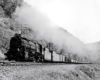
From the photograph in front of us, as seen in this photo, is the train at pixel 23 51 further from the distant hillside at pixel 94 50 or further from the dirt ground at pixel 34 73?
the distant hillside at pixel 94 50

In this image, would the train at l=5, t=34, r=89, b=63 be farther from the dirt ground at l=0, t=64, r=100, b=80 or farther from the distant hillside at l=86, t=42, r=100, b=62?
Answer: the distant hillside at l=86, t=42, r=100, b=62

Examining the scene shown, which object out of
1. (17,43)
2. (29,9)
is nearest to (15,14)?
(29,9)

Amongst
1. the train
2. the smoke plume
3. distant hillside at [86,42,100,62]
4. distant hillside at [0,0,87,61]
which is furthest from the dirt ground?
distant hillside at [86,42,100,62]

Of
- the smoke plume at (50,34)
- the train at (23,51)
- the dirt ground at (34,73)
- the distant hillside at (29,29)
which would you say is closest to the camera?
the dirt ground at (34,73)

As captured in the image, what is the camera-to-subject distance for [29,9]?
6581 cm

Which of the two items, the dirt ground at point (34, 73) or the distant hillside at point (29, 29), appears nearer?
the dirt ground at point (34, 73)

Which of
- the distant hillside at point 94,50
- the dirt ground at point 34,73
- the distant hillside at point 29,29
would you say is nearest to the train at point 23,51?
the dirt ground at point 34,73

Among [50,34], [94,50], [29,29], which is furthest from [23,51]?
[94,50]

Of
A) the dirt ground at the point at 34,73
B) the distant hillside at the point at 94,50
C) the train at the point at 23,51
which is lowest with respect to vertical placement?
the dirt ground at the point at 34,73

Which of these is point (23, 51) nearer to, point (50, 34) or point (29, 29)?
point (50, 34)

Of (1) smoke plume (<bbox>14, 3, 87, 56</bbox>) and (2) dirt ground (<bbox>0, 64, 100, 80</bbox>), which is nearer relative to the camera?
(2) dirt ground (<bbox>0, 64, 100, 80</bbox>)

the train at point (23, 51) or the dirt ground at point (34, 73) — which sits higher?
the train at point (23, 51)

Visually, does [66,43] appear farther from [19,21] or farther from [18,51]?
[18,51]

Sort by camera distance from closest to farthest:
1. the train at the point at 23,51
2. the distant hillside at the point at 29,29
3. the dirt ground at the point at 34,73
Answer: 1. the dirt ground at the point at 34,73
2. the train at the point at 23,51
3. the distant hillside at the point at 29,29
